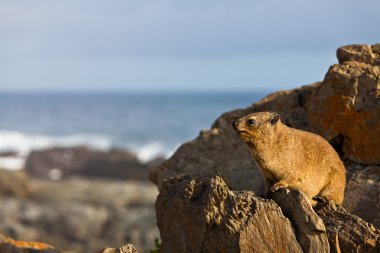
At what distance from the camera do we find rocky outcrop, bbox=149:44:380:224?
8953mm

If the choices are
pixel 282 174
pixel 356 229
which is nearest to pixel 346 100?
pixel 282 174

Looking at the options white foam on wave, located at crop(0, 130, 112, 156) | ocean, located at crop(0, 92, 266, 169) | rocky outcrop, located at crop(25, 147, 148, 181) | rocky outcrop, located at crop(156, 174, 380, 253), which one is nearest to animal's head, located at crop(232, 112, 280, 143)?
rocky outcrop, located at crop(156, 174, 380, 253)

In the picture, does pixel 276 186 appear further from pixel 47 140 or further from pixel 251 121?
pixel 47 140

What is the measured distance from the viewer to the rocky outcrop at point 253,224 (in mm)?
6480

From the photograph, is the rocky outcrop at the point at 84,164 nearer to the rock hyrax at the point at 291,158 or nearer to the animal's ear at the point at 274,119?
the rock hyrax at the point at 291,158

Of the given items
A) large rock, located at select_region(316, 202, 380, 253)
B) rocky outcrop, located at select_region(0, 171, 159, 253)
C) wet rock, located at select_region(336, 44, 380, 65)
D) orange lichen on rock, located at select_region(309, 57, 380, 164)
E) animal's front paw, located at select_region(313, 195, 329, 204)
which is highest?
wet rock, located at select_region(336, 44, 380, 65)

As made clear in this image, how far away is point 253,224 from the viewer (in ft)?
21.2

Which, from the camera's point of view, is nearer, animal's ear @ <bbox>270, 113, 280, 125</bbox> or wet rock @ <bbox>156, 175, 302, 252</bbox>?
A: wet rock @ <bbox>156, 175, 302, 252</bbox>

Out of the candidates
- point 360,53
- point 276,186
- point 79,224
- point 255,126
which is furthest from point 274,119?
point 79,224

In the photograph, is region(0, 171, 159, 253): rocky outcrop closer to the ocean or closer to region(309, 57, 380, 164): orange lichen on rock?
region(309, 57, 380, 164): orange lichen on rock

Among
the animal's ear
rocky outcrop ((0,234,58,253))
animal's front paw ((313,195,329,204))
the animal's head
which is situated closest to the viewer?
the animal's head

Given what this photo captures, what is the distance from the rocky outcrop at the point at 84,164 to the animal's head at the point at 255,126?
26.6m

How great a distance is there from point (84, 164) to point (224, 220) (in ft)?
106

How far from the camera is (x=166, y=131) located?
73.6m
